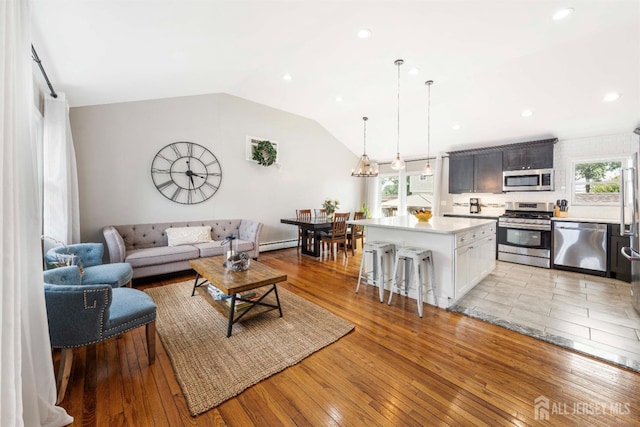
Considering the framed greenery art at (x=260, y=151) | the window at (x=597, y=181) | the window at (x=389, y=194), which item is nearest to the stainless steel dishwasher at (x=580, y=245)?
the window at (x=597, y=181)

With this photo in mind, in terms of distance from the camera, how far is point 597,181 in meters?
4.58

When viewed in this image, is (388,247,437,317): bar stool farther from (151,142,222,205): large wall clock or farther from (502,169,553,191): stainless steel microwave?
(151,142,222,205): large wall clock

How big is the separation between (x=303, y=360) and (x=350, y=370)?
0.38 metres

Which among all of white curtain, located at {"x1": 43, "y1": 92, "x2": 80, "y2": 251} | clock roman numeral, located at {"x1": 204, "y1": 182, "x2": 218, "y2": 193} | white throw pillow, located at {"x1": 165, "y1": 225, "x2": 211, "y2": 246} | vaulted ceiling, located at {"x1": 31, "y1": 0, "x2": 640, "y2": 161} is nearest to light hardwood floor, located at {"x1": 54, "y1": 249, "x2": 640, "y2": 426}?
white curtain, located at {"x1": 43, "y1": 92, "x2": 80, "y2": 251}

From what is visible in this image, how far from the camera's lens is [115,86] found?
3.58 metres

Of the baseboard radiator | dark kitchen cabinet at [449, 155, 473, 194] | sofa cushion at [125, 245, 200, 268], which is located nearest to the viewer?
sofa cushion at [125, 245, 200, 268]

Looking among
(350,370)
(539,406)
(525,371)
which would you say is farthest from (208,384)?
(525,371)

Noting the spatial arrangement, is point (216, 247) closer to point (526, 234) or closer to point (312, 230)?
point (312, 230)

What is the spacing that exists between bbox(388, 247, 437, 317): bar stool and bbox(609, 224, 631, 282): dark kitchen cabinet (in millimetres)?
3247

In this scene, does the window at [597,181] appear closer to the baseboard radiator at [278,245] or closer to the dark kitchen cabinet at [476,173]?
the dark kitchen cabinet at [476,173]

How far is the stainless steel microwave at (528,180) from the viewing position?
4883 millimetres

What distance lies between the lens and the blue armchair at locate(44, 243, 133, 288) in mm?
2609

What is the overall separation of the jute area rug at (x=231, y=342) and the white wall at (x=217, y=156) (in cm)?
209

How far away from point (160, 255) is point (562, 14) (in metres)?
5.72
